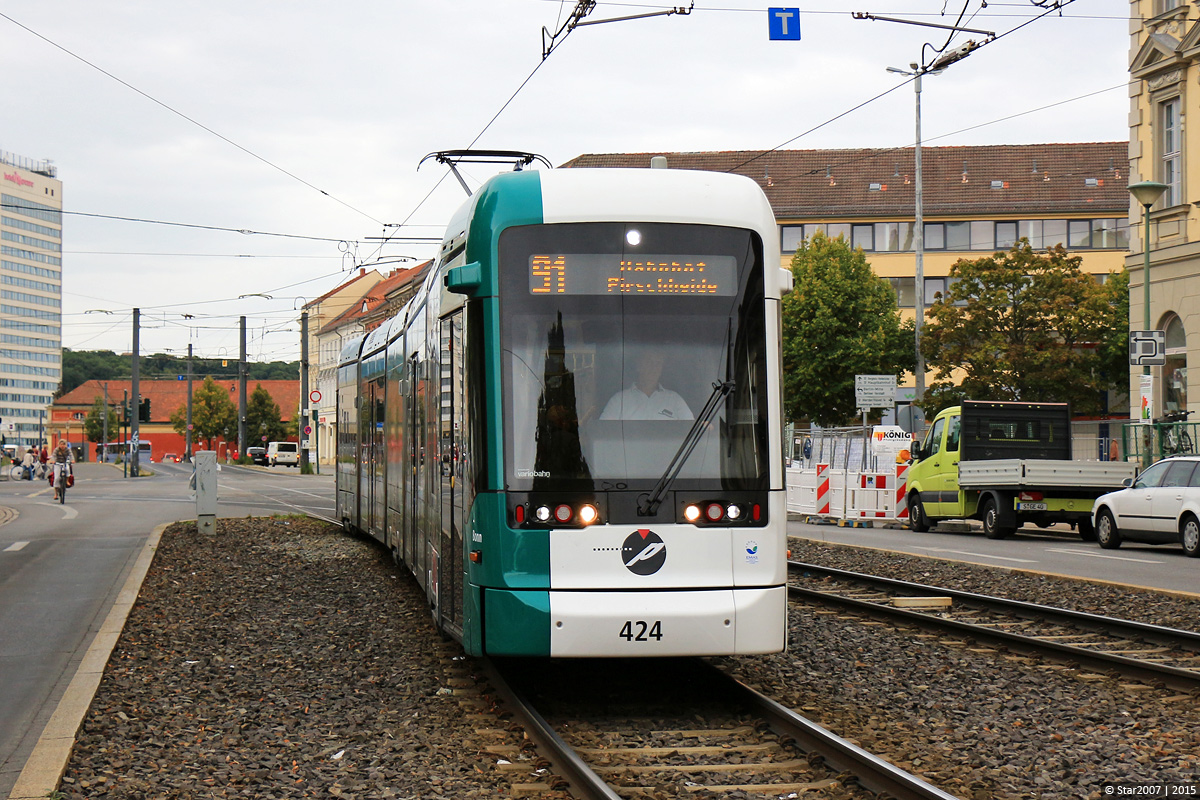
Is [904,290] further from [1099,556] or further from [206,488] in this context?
[206,488]

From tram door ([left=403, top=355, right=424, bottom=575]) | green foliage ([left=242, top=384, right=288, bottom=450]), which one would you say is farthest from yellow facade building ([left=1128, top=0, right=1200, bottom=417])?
green foliage ([left=242, top=384, right=288, bottom=450])

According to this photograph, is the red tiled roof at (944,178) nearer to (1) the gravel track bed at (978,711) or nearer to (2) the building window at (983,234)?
(2) the building window at (983,234)

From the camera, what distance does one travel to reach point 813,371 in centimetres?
5675

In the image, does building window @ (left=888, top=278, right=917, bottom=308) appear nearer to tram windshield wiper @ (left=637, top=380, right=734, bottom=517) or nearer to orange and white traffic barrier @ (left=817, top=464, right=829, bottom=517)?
orange and white traffic barrier @ (left=817, top=464, right=829, bottom=517)

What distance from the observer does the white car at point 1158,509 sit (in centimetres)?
1984

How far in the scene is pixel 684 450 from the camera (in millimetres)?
7855

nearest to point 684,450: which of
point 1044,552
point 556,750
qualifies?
point 556,750

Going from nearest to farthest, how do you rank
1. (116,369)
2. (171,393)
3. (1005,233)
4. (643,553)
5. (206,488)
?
1. (643,553)
2. (206,488)
3. (1005,233)
4. (116,369)
5. (171,393)

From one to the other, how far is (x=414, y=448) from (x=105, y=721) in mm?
4758

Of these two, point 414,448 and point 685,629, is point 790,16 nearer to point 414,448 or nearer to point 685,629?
point 414,448

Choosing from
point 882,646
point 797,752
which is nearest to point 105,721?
point 797,752

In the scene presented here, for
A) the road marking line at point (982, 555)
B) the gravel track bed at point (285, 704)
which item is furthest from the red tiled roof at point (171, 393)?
the gravel track bed at point (285, 704)

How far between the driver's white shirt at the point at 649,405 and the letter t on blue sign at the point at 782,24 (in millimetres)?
10892

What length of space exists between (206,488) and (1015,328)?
31666 millimetres
